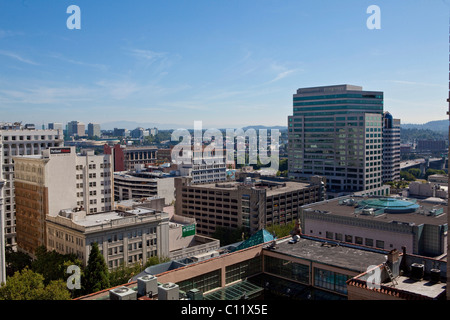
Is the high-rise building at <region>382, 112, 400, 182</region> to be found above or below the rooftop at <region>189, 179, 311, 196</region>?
above

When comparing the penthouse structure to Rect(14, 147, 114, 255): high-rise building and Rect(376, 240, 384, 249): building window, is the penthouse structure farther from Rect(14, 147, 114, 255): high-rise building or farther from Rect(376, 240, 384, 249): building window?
Rect(376, 240, 384, 249): building window

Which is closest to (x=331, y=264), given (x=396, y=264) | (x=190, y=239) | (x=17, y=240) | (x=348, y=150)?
(x=396, y=264)

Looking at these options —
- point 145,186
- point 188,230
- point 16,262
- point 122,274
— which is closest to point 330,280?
point 122,274

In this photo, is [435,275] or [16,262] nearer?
[435,275]

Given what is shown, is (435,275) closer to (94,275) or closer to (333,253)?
(333,253)

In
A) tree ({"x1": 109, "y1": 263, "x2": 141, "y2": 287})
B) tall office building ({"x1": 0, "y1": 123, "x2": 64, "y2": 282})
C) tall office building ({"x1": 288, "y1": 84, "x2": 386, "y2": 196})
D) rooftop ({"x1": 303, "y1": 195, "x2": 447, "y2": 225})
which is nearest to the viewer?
tree ({"x1": 109, "y1": 263, "x2": 141, "y2": 287})

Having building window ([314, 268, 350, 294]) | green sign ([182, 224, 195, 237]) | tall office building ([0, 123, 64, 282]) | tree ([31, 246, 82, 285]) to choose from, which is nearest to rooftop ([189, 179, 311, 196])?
green sign ([182, 224, 195, 237])

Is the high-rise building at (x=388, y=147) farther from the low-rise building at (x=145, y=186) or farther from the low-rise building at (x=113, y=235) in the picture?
the low-rise building at (x=113, y=235)
